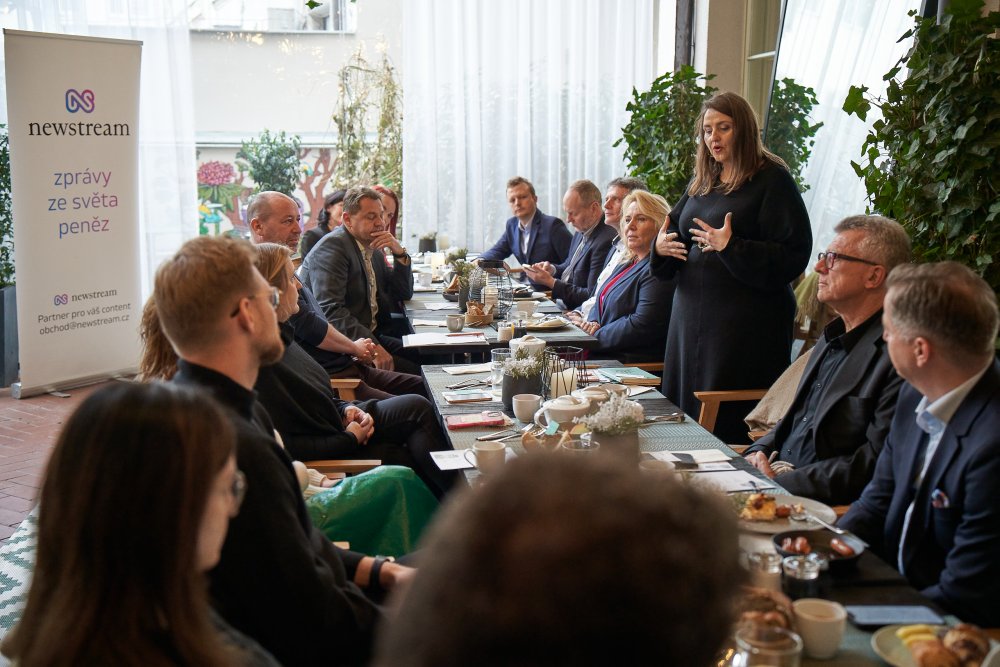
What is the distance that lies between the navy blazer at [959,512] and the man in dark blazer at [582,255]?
4.02 m

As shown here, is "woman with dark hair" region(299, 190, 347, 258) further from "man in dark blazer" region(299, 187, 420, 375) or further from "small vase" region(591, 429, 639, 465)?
"small vase" region(591, 429, 639, 465)

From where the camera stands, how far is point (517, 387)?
10.5 feet

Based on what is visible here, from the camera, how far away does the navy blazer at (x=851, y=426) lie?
2768mm

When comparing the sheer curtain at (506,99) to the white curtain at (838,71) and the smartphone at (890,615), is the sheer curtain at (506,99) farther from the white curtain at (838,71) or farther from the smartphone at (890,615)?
the smartphone at (890,615)

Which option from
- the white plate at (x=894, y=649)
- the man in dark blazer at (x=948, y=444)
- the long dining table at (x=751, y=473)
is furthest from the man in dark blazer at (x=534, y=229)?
the white plate at (x=894, y=649)

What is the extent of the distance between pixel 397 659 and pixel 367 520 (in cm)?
219

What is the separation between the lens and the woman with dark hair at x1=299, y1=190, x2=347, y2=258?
6.11m

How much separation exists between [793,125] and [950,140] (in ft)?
8.91

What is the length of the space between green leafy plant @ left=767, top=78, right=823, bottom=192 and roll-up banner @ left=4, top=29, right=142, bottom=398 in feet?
14.1

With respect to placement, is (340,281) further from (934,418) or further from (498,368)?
(934,418)

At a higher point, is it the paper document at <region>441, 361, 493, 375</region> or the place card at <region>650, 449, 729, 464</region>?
the place card at <region>650, 449, 729, 464</region>

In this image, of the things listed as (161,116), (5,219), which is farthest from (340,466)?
(161,116)

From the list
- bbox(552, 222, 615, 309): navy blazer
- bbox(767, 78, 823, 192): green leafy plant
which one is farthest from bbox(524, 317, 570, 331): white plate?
bbox(767, 78, 823, 192): green leafy plant

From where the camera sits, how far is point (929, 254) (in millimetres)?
3490
